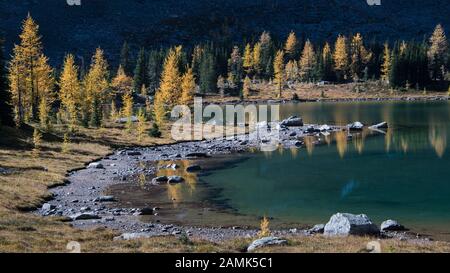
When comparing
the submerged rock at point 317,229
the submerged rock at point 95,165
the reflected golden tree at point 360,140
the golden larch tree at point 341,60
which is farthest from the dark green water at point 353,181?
the golden larch tree at point 341,60

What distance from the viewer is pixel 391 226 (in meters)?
29.7

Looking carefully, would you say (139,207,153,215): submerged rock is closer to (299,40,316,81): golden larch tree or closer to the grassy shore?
the grassy shore

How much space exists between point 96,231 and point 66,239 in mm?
3655

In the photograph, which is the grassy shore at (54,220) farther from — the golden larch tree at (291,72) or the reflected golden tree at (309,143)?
the golden larch tree at (291,72)

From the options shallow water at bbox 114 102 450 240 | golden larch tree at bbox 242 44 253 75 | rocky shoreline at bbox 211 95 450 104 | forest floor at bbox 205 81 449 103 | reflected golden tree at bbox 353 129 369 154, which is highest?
golden larch tree at bbox 242 44 253 75

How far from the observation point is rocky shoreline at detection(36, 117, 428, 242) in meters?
29.4

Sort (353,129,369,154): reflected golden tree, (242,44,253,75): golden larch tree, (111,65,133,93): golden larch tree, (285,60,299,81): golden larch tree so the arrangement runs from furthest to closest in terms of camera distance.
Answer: (242,44,253,75): golden larch tree, (285,60,299,81): golden larch tree, (111,65,133,93): golden larch tree, (353,129,369,154): reflected golden tree

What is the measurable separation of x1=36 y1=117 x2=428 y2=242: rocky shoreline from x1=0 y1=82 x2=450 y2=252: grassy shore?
5.15ft

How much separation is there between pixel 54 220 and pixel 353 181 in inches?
1049

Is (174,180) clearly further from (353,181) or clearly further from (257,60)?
(257,60)

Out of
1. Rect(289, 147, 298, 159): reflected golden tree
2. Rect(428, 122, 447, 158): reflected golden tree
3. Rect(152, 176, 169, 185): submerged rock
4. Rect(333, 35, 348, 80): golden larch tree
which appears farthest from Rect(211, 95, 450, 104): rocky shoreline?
Rect(152, 176, 169, 185): submerged rock

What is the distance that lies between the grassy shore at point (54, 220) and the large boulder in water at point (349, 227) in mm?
1448

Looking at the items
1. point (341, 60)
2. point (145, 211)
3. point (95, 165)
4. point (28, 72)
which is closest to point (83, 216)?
point (145, 211)

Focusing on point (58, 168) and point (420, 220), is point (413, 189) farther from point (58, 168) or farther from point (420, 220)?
point (58, 168)
